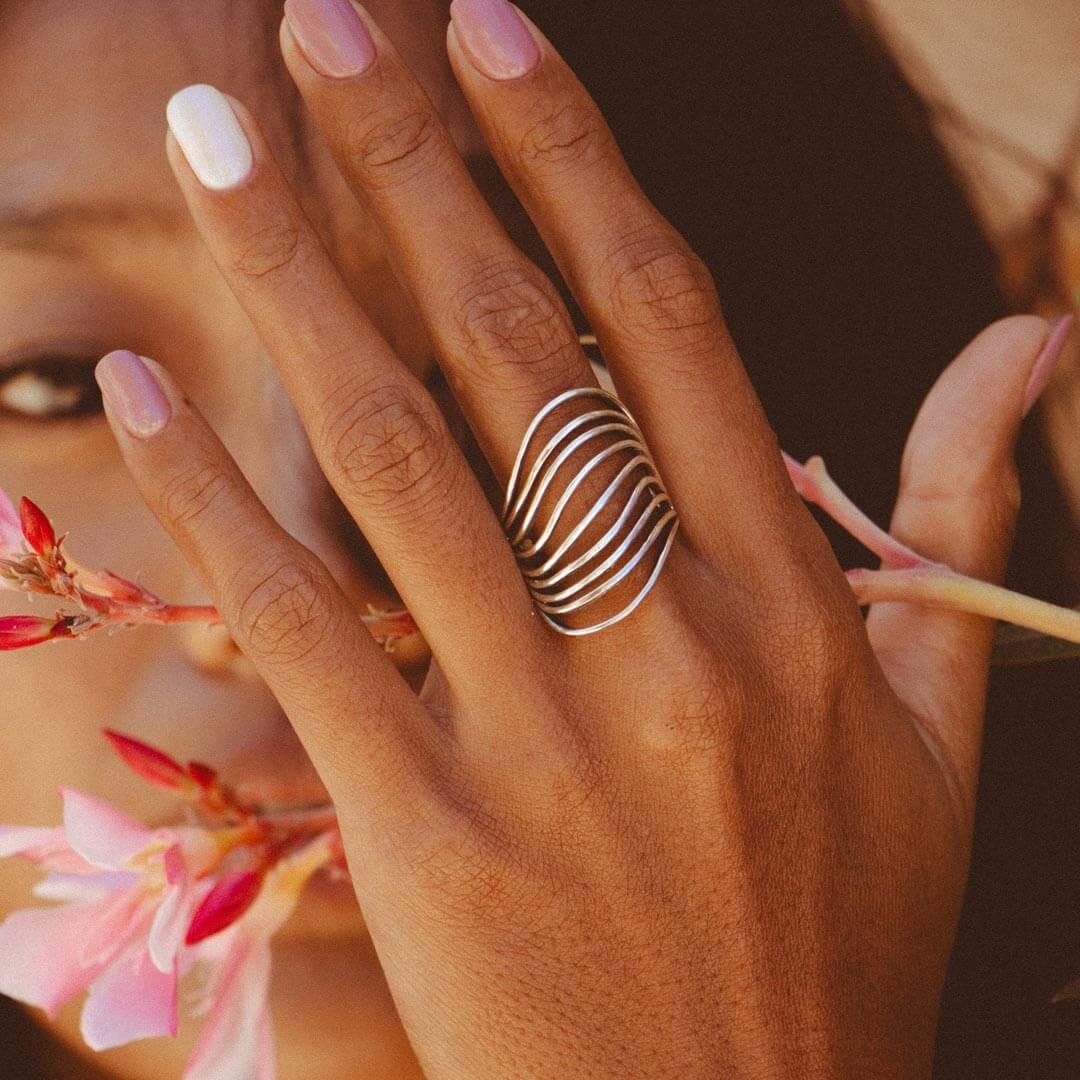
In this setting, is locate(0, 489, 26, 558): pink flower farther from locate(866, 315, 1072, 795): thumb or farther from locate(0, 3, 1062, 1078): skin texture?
locate(866, 315, 1072, 795): thumb

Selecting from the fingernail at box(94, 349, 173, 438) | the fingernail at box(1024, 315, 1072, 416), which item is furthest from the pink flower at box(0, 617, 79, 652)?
the fingernail at box(1024, 315, 1072, 416)

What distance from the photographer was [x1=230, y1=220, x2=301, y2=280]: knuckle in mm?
512

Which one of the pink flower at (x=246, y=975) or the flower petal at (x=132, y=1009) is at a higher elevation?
the flower petal at (x=132, y=1009)

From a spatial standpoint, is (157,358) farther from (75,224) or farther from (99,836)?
(99,836)

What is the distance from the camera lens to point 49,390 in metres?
0.74

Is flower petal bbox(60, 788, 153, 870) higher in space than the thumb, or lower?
higher

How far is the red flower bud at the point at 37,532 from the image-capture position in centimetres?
50

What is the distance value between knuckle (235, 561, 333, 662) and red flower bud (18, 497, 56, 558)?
9 cm

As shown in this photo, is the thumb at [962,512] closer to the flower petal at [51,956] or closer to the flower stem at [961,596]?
the flower stem at [961,596]

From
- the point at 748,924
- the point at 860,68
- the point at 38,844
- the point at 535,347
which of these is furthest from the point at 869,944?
the point at 860,68

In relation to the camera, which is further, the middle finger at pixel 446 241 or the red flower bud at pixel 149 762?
the red flower bud at pixel 149 762

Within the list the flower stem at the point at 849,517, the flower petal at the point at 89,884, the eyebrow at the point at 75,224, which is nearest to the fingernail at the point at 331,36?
the eyebrow at the point at 75,224

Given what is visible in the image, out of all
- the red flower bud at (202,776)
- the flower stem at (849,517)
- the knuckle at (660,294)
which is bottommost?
the flower stem at (849,517)

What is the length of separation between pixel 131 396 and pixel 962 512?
55 centimetres
